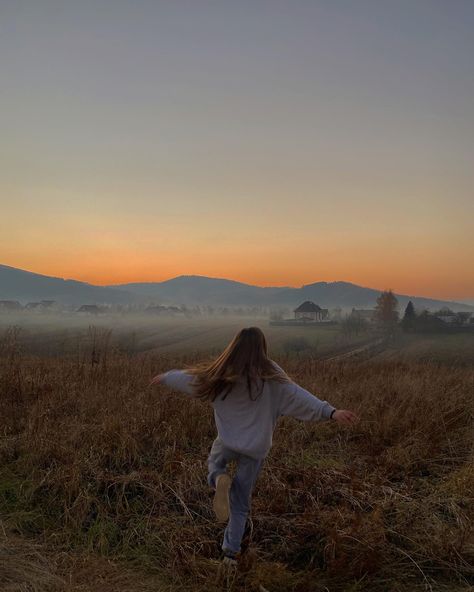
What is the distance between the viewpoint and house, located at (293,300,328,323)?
116 feet

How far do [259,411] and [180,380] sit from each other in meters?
0.68

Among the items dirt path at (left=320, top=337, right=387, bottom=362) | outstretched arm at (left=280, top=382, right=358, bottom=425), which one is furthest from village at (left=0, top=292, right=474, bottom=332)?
outstretched arm at (left=280, top=382, right=358, bottom=425)

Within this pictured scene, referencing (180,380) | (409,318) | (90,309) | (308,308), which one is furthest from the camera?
(90,309)

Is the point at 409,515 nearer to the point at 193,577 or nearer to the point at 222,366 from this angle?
the point at 193,577

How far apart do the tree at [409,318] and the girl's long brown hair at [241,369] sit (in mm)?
26981

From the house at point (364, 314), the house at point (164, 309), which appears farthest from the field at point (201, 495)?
the house at point (164, 309)

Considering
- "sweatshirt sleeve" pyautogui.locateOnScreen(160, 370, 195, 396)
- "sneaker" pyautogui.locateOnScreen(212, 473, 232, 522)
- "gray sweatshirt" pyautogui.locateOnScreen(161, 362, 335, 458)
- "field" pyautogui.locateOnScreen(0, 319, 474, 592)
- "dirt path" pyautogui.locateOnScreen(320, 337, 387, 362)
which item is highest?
"sweatshirt sleeve" pyautogui.locateOnScreen(160, 370, 195, 396)

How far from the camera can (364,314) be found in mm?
33375

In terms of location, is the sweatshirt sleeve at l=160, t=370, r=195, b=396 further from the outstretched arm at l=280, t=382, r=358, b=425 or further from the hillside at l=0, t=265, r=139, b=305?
the hillside at l=0, t=265, r=139, b=305

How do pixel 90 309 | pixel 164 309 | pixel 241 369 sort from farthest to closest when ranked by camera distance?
1. pixel 90 309
2. pixel 164 309
3. pixel 241 369

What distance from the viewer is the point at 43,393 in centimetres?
780

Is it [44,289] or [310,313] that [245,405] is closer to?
[310,313]

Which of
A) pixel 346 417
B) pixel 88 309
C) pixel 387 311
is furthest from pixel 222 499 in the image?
pixel 88 309

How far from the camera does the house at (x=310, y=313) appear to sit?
35.4 metres
